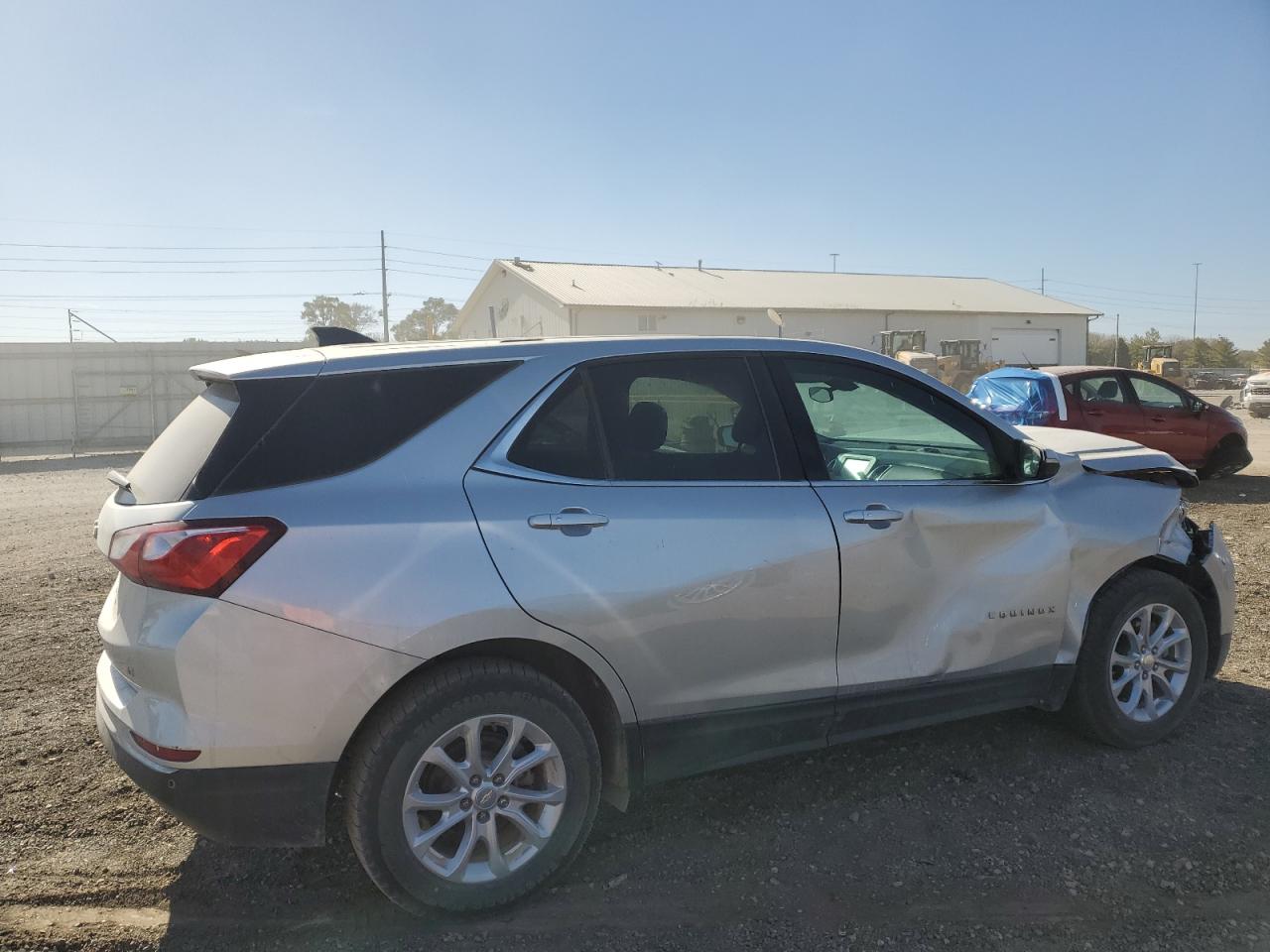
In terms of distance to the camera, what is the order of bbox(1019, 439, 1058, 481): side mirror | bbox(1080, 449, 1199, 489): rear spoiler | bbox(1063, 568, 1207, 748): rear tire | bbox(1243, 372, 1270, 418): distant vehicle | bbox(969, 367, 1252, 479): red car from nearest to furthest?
bbox(1019, 439, 1058, 481): side mirror < bbox(1063, 568, 1207, 748): rear tire < bbox(1080, 449, 1199, 489): rear spoiler < bbox(969, 367, 1252, 479): red car < bbox(1243, 372, 1270, 418): distant vehicle

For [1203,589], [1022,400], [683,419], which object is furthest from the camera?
[1022,400]

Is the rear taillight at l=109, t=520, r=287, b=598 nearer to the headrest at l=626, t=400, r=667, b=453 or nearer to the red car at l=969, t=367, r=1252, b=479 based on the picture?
the headrest at l=626, t=400, r=667, b=453

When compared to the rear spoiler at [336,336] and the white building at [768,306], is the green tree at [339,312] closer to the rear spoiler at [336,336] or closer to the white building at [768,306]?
the white building at [768,306]

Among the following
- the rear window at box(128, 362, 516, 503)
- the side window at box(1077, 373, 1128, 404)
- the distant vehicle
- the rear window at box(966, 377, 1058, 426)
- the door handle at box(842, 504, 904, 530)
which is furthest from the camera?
the distant vehicle

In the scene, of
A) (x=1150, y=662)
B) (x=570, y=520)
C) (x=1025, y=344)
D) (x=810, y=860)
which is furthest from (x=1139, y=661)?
(x=1025, y=344)

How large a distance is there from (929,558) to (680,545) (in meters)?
1.06

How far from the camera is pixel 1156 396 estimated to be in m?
11.8

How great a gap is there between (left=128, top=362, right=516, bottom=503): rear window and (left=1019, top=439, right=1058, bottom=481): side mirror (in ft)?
7.04

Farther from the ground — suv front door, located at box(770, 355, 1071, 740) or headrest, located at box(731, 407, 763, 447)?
headrest, located at box(731, 407, 763, 447)

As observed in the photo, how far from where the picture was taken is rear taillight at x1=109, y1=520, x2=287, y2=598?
2.50m

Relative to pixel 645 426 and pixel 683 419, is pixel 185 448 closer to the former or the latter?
pixel 645 426

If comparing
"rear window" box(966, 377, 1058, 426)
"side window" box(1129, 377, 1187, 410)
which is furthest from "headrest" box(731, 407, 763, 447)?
"side window" box(1129, 377, 1187, 410)

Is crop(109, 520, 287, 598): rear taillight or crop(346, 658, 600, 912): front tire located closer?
crop(109, 520, 287, 598): rear taillight

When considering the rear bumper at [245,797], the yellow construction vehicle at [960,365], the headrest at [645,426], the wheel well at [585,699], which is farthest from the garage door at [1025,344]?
the rear bumper at [245,797]
